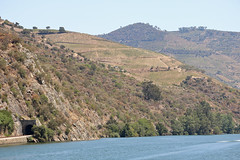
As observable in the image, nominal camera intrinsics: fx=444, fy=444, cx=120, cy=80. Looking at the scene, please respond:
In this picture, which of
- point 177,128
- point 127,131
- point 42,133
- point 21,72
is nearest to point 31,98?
point 21,72

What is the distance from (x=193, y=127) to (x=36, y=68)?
63586 millimetres

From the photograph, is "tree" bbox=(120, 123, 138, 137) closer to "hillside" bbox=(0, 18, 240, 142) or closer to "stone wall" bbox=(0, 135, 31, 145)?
"hillside" bbox=(0, 18, 240, 142)

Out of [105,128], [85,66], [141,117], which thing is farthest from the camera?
[85,66]

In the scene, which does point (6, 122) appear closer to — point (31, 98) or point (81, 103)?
point (31, 98)

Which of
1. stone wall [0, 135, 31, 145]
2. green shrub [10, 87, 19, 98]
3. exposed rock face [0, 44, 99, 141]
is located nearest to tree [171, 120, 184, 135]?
→ exposed rock face [0, 44, 99, 141]

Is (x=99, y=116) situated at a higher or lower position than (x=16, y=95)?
lower

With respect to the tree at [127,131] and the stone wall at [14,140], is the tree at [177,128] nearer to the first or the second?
the tree at [127,131]

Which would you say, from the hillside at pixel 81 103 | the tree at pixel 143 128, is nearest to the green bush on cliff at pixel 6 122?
the hillside at pixel 81 103

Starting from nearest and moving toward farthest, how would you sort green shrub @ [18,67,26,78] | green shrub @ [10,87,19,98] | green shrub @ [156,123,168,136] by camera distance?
green shrub @ [10,87,19,98], green shrub @ [18,67,26,78], green shrub @ [156,123,168,136]

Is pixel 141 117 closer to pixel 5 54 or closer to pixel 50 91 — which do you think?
pixel 50 91

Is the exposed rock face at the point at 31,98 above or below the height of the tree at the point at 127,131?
above

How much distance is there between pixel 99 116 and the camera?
128125 mm

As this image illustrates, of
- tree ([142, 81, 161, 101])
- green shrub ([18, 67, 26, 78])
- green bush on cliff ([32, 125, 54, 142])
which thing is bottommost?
tree ([142, 81, 161, 101])

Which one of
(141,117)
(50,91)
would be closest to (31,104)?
(50,91)
